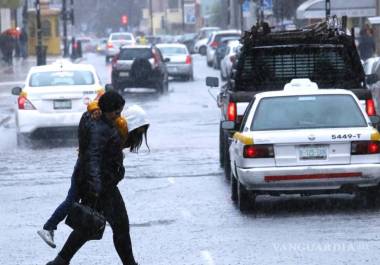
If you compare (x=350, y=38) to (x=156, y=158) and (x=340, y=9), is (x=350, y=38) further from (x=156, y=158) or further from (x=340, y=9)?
(x=340, y=9)

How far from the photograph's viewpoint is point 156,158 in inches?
865

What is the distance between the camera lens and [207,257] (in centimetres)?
1193

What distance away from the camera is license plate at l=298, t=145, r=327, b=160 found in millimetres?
14328

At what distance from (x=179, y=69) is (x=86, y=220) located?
137ft

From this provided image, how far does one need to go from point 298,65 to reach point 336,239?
5917mm

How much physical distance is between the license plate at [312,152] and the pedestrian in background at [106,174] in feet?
12.8

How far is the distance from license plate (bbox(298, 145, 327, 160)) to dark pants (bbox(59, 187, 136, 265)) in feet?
13.3

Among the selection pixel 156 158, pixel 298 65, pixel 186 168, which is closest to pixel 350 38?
pixel 298 65

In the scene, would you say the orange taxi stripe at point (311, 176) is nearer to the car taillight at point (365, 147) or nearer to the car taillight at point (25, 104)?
the car taillight at point (365, 147)

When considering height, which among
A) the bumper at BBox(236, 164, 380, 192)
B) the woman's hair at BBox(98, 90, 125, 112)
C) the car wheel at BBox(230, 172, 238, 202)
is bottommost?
the car wheel at BBox(230, 172, 238, 202)

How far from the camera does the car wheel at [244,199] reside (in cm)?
1480

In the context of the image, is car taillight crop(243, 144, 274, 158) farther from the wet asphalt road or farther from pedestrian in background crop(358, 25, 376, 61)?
pedestrian in background crop(358, 25, 376, 61)

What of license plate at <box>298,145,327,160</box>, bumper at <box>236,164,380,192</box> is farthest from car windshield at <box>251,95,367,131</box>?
bumper at <box>236,164,380,192</box>

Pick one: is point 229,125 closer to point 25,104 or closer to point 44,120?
point 44,120
